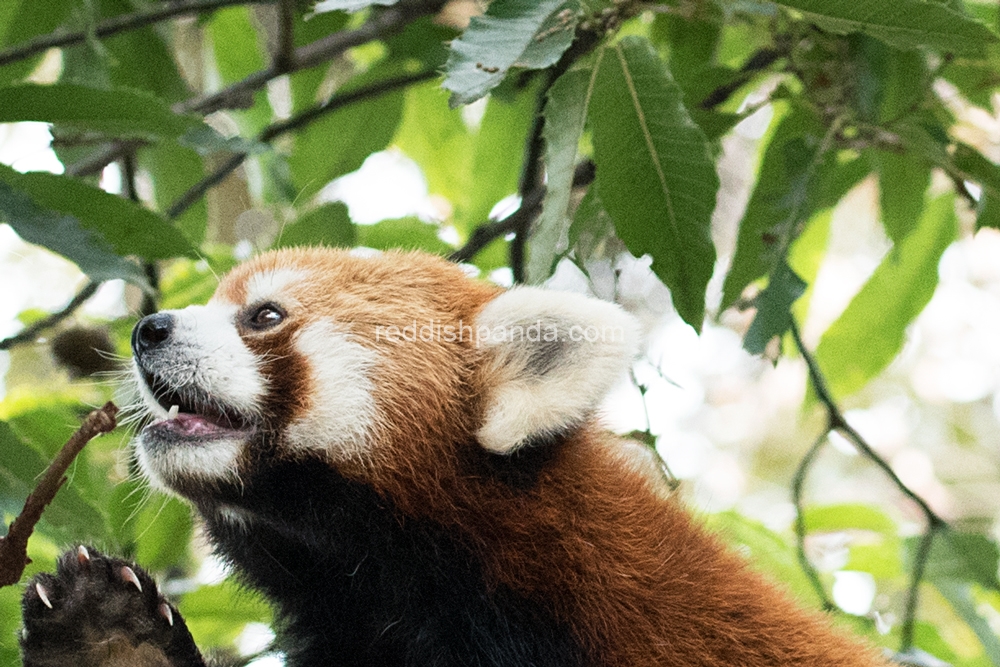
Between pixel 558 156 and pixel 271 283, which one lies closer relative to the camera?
pixel 558 156

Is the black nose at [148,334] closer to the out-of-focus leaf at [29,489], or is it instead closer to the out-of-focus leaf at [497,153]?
the out-of-focus leaf at [29,489]

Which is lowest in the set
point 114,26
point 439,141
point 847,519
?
point 847,519

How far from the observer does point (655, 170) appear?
1.98 metres

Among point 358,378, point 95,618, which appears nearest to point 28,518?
point 95,618

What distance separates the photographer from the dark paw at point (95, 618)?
194 cm

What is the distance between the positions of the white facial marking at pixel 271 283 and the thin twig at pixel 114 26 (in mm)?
819

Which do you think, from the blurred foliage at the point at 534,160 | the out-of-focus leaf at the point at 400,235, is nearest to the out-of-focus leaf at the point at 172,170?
the blurred foliage at the point at 534,160

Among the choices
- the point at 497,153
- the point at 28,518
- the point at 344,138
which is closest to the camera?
the point at 28,518

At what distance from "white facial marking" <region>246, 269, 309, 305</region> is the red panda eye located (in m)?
0.03

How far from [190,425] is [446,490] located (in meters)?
0.54

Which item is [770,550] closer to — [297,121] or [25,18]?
[297,121]

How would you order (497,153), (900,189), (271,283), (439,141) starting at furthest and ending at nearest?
1. (439,141)
2. (497,153)
3. (900,189)
4. (271,283)

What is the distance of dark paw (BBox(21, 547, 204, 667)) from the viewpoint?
6.37 feet

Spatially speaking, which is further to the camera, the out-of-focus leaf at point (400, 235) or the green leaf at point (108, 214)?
the out-of-focus leaf at point (400, 235)
